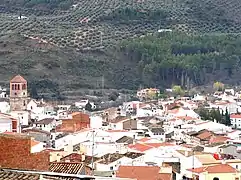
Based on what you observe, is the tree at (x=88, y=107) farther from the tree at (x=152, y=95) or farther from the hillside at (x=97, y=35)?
the hillside at (x=97, y=35)

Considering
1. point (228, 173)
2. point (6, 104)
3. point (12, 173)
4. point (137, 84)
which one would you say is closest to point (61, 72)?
point (137, 84)

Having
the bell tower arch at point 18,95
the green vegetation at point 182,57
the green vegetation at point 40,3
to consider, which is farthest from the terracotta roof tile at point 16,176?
the green vegetation at point 40,3

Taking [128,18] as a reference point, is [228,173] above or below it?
below

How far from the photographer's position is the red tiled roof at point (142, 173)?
2244 centimetres

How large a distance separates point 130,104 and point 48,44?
27.3 metres

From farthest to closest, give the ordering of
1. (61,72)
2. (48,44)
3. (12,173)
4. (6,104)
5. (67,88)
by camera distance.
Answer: (48,44), (61,72), (67,88), (6,104), (12,173)

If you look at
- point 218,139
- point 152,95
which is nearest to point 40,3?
point 152,95

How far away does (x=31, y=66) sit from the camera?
80062 mm

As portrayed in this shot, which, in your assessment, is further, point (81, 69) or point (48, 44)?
point (48, 44)

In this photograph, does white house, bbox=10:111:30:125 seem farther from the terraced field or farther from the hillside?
the terraced field

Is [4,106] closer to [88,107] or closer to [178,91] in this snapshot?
[88,107]

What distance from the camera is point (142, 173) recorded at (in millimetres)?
23000

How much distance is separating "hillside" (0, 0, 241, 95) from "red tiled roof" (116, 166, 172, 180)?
172ft

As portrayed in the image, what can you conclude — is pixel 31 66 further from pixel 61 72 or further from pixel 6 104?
pixel 6 104
